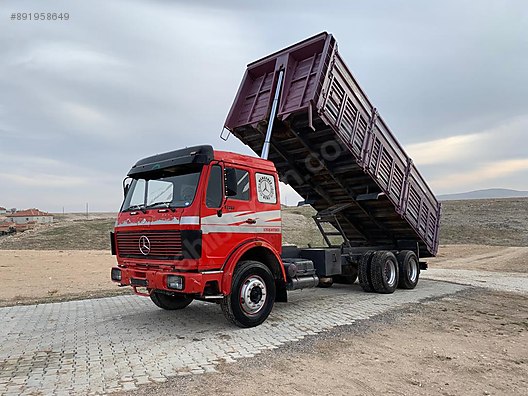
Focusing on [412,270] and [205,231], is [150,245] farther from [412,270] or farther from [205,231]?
[412,270]

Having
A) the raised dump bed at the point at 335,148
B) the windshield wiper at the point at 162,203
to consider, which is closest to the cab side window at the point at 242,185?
the windshield wiper at the point at 162,203

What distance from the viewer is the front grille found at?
6375 millimetres

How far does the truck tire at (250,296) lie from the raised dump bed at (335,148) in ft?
9.59

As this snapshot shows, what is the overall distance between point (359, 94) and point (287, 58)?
1.73 meters

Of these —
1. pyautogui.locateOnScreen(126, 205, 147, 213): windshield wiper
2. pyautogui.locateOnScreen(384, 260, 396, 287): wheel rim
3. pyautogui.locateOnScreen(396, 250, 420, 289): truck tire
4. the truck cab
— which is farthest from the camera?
pyautogui.locateOnScreen(396, 250, 420, 289): truck tire

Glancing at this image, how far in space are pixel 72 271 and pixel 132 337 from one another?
460 inches

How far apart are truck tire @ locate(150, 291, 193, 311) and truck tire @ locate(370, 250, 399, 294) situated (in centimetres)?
442

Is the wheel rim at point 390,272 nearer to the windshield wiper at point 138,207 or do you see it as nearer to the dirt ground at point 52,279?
the windshield wiper at point 138,207

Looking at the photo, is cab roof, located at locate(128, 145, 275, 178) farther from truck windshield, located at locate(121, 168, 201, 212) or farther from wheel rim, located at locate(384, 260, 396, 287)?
wheel rim, located at locate(384, 260, 396, 287)

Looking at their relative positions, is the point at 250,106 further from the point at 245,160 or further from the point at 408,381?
the point at 408,381

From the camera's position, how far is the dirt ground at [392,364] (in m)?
4.50

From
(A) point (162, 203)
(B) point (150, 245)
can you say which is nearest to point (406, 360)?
(B) point (150, 245)

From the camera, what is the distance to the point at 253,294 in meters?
6.97

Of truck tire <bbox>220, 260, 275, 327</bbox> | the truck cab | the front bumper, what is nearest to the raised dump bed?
the truck cab
